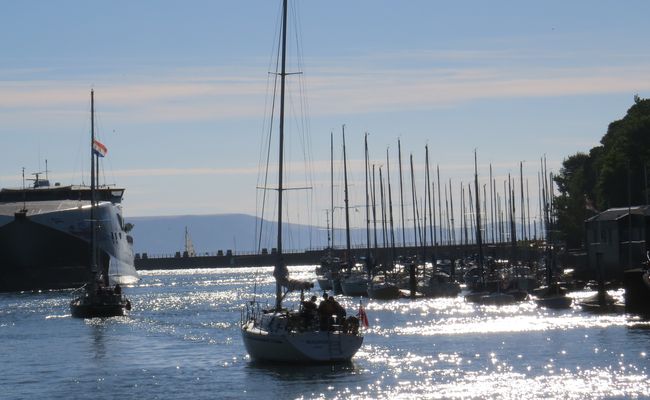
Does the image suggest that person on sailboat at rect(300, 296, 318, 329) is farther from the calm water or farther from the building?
the building

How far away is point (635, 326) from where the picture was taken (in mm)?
66062

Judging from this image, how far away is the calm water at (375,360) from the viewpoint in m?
45.1

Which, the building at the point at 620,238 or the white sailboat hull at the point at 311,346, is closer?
the white sailboat hull at the point at 311,346

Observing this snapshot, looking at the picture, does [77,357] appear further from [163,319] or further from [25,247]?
[25,247]

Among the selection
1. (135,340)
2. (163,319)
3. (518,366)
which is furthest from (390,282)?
(518,366)

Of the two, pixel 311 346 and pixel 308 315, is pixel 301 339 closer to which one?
pixel 311 346

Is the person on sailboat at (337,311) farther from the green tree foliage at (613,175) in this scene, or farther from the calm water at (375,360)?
the green tree foliage at (613,175)

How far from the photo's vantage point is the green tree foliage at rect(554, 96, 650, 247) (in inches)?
4594

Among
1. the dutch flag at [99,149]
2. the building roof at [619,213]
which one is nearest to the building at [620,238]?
the building roof at [619,213]

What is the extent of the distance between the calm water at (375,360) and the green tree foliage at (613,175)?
30.0m

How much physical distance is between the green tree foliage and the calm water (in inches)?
1182

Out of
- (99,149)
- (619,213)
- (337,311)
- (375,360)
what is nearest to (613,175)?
(619,213)

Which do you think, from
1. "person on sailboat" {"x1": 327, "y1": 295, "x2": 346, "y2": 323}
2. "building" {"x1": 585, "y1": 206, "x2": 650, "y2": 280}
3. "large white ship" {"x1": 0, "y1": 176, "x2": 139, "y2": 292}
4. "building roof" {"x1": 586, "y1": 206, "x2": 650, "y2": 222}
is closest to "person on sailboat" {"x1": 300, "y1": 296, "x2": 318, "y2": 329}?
"person on sailboat" {"x1": 327, "y1": 295, "x2": 346, "y2": 323}

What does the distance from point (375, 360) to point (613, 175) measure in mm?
71203
